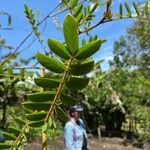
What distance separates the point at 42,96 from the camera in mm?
828

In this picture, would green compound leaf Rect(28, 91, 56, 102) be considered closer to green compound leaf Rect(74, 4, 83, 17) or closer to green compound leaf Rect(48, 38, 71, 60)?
green compound leaf Rect(48, 38, 71, 60)

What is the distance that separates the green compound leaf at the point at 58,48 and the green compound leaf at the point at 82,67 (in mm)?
16

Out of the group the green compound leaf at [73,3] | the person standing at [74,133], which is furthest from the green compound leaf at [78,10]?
the person standing at [74,133]

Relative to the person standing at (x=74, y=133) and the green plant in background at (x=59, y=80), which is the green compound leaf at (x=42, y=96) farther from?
the person standing at (x=74, y=133)

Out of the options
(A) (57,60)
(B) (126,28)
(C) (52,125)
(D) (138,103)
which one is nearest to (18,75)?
(C) (52,125)

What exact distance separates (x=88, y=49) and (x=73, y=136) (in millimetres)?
6774

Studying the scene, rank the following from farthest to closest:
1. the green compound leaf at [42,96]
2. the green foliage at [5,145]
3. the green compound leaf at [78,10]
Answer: the green compound leaf at [78,10], the green foliage at [5,145], the green compound leaf at [42,96]

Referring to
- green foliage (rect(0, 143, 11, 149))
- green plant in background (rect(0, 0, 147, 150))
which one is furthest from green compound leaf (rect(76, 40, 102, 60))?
green foliage (rect(0, 143, 11, 149))

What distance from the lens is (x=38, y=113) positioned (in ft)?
2.82

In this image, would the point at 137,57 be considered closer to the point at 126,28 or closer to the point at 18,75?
the point at 126,28

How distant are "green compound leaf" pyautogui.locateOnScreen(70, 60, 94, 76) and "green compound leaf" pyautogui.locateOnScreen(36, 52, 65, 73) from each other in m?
0.02

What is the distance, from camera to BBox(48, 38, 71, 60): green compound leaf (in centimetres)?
73

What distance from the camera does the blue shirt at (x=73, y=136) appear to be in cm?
736

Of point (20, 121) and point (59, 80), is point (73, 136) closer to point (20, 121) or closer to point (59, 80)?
point (20, 121)
